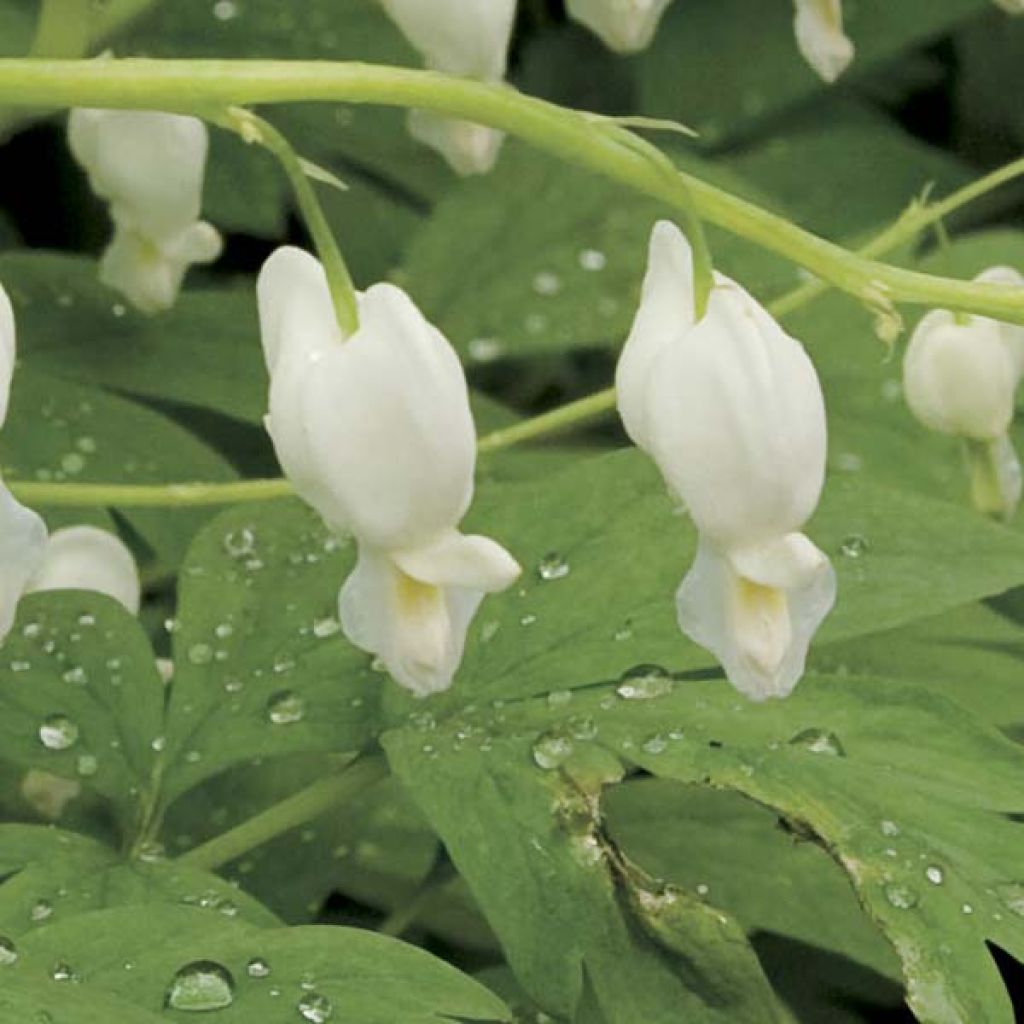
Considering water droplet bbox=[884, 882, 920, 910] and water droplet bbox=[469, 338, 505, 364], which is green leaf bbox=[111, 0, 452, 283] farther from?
water droplet bbox=[884, 882, 920, 910]

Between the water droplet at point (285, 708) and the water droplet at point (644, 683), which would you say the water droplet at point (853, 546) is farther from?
the water droplet at point (285, 708)

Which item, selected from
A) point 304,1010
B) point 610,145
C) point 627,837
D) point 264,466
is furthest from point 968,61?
point 304,1010

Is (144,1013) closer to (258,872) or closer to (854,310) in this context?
(258,872)

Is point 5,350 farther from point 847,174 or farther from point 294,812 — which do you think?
point 847,174

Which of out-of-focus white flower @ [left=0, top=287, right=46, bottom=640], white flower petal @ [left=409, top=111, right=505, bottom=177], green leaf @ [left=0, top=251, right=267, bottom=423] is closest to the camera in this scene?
out-of-focus white flower @ [left=0, top=287, right=46, bottom=640]

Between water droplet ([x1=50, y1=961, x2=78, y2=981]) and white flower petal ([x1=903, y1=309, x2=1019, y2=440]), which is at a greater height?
white flower petal ([x1=903, y1=309, x2=1019, y2=440])

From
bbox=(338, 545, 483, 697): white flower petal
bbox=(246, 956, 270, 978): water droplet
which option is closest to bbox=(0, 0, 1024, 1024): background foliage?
bbox=(246, 956, 270, 978): water droplet

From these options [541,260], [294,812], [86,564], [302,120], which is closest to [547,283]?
[541,260]
